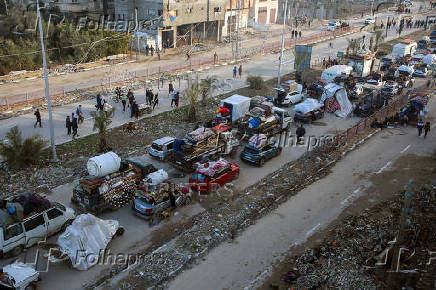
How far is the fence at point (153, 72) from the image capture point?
94.0ft

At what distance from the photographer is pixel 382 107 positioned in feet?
98.8

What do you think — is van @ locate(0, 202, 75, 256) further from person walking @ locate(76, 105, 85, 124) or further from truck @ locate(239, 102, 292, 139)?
truck @ locate(239, 102, 292, 139)

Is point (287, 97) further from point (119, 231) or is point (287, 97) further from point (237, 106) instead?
point (119, 231)

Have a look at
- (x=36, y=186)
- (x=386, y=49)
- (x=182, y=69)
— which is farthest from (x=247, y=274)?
(x=386, y=49)

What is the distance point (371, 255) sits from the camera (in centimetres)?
1429

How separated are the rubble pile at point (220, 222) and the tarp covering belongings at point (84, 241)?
4.72 ft

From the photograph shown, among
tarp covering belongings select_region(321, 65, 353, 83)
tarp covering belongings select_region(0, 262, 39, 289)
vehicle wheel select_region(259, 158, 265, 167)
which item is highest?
tarp covering belongings select_region(321, 65, 353, 83)

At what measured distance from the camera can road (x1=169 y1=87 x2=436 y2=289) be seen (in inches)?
528

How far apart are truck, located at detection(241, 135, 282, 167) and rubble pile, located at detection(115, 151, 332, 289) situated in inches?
43.4

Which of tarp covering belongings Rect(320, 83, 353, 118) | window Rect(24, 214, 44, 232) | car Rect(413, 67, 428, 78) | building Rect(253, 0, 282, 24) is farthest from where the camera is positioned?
building Rect(253, 0, 282, 24)

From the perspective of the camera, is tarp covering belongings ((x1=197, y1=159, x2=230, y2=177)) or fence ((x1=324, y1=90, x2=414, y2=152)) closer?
tarp covering belongings ((x1=197, y1=159, x2=230, y2=177))

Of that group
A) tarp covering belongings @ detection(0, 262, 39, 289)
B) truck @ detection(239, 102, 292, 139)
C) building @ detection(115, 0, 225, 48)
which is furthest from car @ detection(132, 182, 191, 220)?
building @ detection(115, 0, 225, 48)

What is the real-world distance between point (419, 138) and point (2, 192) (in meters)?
23.2

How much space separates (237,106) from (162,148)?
23.3 ft
